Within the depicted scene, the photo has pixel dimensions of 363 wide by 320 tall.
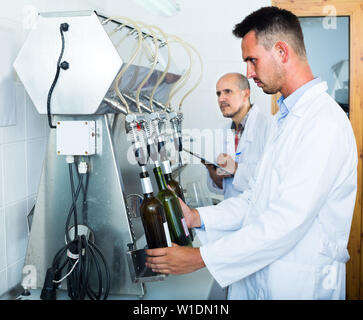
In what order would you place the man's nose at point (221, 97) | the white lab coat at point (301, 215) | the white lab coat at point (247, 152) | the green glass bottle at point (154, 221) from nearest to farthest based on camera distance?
the white lab coat at point (301, 215) < the green glass bottle at point (154, 221) < the white lab coat at point (247, 152) < the man's nose at point (221, 97)

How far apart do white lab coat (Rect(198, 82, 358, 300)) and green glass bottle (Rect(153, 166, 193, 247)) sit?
0.46ft

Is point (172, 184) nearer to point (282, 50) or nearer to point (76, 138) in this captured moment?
point (76, 138)

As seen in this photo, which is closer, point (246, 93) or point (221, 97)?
point (246, 93)

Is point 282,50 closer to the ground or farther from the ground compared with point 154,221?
farther from the ground

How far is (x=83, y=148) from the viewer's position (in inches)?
42.1

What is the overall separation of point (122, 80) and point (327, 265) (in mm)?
718

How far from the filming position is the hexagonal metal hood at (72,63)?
0.99 m

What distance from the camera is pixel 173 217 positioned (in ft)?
3.59

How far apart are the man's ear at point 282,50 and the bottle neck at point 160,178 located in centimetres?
42

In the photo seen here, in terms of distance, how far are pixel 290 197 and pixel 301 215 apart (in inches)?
1.8

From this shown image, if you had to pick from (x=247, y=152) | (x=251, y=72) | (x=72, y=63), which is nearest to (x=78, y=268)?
(x=72, y=63)

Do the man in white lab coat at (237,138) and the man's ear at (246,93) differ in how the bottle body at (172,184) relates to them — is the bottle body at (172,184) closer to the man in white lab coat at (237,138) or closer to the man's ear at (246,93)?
the man in white lab coat at (237,138)

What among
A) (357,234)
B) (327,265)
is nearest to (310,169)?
(327,265)

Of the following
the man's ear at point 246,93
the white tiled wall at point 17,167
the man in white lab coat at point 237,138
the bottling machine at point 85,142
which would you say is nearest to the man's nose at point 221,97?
the man in white lab coat at point 237,138
